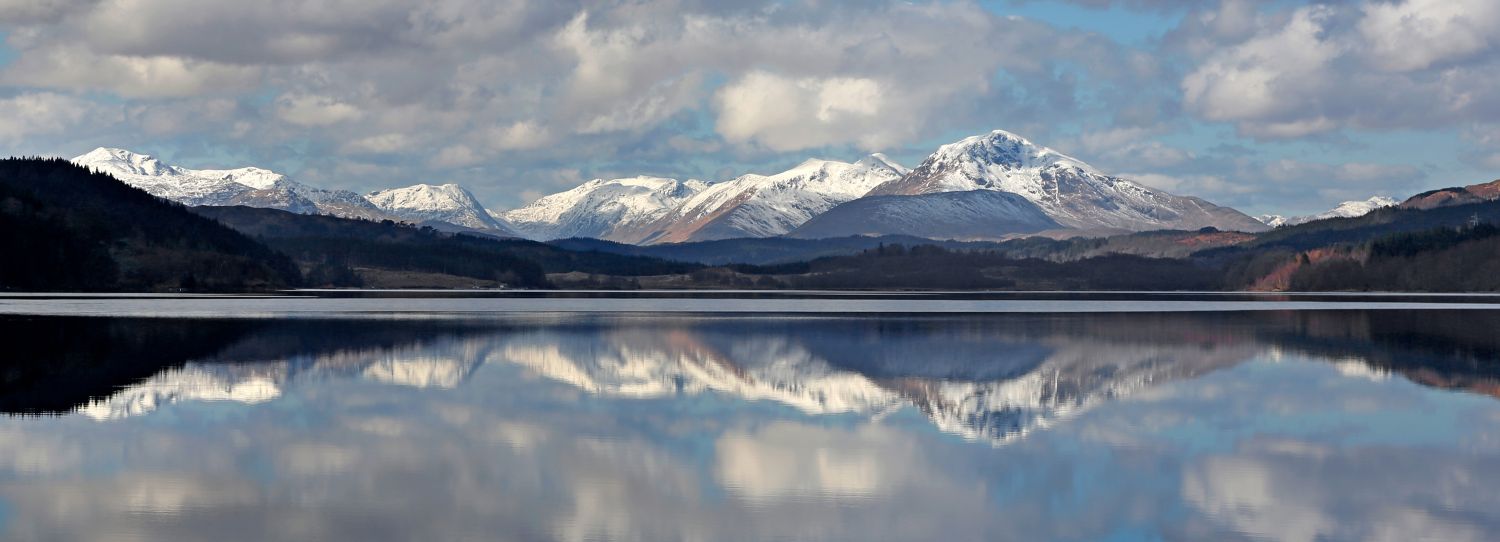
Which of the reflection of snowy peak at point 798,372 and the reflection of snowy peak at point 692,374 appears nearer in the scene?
the reflection of snowy peak at point 798,372

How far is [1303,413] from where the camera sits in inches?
1720

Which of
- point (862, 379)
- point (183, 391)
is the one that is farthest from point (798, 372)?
point (183, 391)

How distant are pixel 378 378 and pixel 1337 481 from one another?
36.6 m

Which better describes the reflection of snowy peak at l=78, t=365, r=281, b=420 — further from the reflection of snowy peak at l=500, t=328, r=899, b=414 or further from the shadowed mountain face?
the reflection of snowy peak at l=500, t=328, r=899, b=414

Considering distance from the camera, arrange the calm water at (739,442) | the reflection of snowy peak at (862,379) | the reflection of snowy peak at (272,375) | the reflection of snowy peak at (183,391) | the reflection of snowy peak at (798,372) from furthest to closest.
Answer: the reflection of snowy peak at (798,372) → the reflection of snowy peak at (862,379) → the reflection of snowy peak at (272,375) → the reflection of snowy peak at (183,391) → the calm water at (739,442)

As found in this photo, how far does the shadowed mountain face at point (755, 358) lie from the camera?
46.8m

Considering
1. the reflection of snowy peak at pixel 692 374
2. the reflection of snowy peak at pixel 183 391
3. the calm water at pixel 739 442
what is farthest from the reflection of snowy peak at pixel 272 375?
the reflection of snowy peak at pixel 692 374

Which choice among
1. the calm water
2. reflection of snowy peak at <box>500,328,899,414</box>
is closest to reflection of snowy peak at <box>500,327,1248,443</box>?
reflection of snowy peak at <box>500,328,899,414</box>

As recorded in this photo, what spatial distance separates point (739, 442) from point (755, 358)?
101 feet

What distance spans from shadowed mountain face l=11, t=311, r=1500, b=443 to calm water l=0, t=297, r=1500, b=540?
0.36 meters

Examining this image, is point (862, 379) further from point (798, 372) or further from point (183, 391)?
point (183, 391)

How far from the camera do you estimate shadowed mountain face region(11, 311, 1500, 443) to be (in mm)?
46812

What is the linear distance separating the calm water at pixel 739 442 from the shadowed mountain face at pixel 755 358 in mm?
360

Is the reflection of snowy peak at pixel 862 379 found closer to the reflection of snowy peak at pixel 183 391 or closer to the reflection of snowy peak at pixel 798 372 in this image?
the reflection of snowy peak at pixel 798 372
